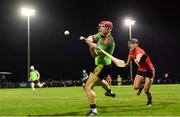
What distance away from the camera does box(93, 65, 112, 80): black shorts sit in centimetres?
1276

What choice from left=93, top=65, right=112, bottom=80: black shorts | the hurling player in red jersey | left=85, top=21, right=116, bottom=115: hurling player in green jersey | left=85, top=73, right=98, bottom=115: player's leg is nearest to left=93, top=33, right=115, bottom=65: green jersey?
left=85, top=21, right=116, bottom=115: hurling player in green jersey

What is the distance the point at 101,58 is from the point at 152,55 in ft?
274

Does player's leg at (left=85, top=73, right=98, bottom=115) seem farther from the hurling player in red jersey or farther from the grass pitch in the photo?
the hurling player in red jersey

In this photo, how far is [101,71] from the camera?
42.1ft

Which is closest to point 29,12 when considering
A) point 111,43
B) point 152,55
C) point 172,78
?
point 172,78

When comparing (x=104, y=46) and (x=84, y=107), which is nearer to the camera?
(x=104, y=46)

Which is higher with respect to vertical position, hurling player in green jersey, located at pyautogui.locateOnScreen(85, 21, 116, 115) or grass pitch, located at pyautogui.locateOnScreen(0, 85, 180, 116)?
hurling player in green jersey, located at pyautogui.locateOnScreen(85, 21, 116, 115)

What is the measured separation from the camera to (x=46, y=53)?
3851 inches

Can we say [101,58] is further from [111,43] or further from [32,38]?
[32,38]

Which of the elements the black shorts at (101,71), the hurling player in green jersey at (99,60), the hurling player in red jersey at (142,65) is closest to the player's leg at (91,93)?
the hurling player in green jersey at (99,60)

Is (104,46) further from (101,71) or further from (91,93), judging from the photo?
(91,93)

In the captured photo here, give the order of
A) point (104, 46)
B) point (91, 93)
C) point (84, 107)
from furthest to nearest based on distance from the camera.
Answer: point (84, 107) → point (104, 46) → point (91, 93)

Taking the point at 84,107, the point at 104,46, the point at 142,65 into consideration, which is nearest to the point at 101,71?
the point at 104,46

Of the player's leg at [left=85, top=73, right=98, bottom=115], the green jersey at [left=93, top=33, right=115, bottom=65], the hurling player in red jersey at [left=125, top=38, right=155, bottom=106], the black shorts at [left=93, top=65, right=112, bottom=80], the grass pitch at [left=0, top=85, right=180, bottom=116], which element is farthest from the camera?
the hurling player in red jersey at [left=125, top=38, right=155, bottom=106]
